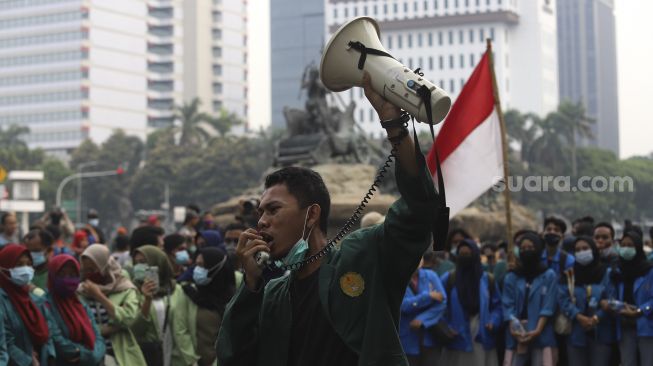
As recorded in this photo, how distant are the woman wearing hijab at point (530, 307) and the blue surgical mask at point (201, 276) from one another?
2948mm

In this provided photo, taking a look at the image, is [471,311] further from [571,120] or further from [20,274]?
[571,120]

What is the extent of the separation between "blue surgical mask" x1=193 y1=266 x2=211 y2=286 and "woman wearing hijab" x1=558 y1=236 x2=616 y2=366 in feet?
11.1

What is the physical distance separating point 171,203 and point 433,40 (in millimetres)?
70712

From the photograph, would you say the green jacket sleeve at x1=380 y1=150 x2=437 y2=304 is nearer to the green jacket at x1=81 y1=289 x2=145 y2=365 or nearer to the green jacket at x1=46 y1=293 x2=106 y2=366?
the green jacket at x1=46 y1=293 x2=106 y2=366

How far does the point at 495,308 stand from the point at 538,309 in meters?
0.54

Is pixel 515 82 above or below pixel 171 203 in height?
above

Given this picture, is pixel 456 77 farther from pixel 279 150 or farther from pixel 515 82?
pixel 279 150

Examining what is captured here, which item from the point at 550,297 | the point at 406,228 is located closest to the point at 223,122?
the point at 550,297

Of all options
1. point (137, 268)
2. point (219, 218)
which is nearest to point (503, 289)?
point (137, 268)

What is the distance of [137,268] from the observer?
30.6 feet

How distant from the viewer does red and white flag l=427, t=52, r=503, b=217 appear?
38.5ft

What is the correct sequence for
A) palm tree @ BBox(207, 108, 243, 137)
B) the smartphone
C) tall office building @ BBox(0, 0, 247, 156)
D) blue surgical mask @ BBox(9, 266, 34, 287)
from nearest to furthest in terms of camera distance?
blue surgical mask @ BBox(9, 266, 34, 287)
the smartphone
palm tree @ BBox(207, 108, 243, 137)
tall office building @ BBox(0, 0, 247, 156)

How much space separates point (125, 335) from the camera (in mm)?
9008

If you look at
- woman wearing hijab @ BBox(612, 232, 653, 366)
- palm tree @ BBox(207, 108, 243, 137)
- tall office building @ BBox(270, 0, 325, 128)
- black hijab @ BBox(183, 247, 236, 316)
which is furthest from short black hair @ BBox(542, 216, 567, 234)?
tall office building @ BBox(270, 0, 325, 128)
